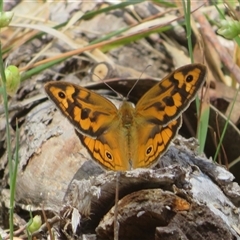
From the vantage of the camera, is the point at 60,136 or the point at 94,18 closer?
the point at 60,136

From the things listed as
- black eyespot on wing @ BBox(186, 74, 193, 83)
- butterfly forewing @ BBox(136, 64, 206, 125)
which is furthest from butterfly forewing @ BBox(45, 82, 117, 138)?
black eyespot on wing @ BBox(186, 74, 193, 83)

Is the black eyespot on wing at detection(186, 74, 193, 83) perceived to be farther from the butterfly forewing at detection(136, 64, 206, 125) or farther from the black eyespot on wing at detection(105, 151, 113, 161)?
the black eyespot on wing at detection(105, 151, 113, 161)

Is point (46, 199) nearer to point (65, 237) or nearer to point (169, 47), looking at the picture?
point (65, 237)

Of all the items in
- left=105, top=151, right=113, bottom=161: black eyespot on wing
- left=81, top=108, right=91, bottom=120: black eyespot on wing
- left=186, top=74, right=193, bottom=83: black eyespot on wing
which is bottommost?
left=105, top=151, right=113, bottom=161: black eyespot on wing

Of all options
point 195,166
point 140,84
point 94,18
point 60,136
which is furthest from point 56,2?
point 195,166

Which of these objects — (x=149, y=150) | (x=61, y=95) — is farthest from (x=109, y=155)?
(x=61, y=95)

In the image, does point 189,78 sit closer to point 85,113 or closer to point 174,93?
point 174,93

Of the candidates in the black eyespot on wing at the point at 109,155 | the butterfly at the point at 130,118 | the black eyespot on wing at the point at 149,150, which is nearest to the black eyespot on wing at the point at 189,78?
the butterfly at the point at 130,118
